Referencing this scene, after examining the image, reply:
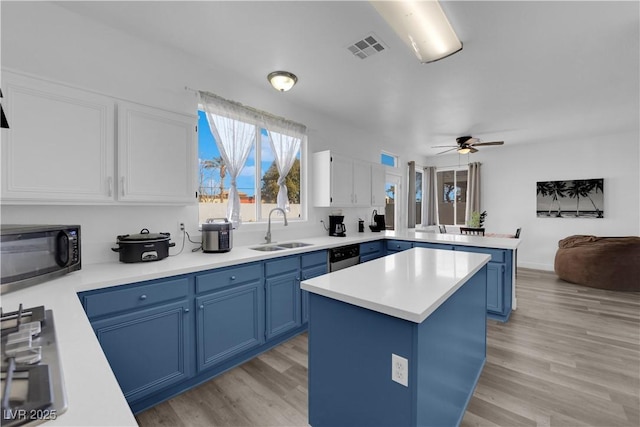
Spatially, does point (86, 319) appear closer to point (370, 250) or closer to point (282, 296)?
point (282, 296)

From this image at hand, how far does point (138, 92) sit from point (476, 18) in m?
2.72

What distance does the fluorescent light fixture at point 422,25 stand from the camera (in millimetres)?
1748

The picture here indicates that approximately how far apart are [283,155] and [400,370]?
2.88m

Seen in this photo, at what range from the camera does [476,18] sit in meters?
2.11

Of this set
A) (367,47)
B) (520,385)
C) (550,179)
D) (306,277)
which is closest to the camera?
(520,385)

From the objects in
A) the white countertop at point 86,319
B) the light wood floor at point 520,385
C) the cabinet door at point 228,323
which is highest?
the white countertop at point 86,319

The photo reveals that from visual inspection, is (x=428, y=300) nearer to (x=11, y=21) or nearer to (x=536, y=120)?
(x=11, y=21)

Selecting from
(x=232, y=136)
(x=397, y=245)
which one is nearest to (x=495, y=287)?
(x=397, y=245)

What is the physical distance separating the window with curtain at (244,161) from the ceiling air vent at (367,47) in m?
1.26

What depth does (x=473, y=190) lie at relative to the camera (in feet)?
22.5

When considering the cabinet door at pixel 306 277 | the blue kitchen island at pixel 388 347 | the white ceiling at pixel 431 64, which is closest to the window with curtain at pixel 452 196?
the white ceiling at pixel 431 64

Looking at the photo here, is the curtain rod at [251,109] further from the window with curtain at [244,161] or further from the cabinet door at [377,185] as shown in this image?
the cabinet door at [377,185]

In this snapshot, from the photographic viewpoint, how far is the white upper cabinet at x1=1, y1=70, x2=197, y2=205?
167cm

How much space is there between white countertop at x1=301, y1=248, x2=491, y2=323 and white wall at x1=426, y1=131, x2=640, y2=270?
5.26 m
